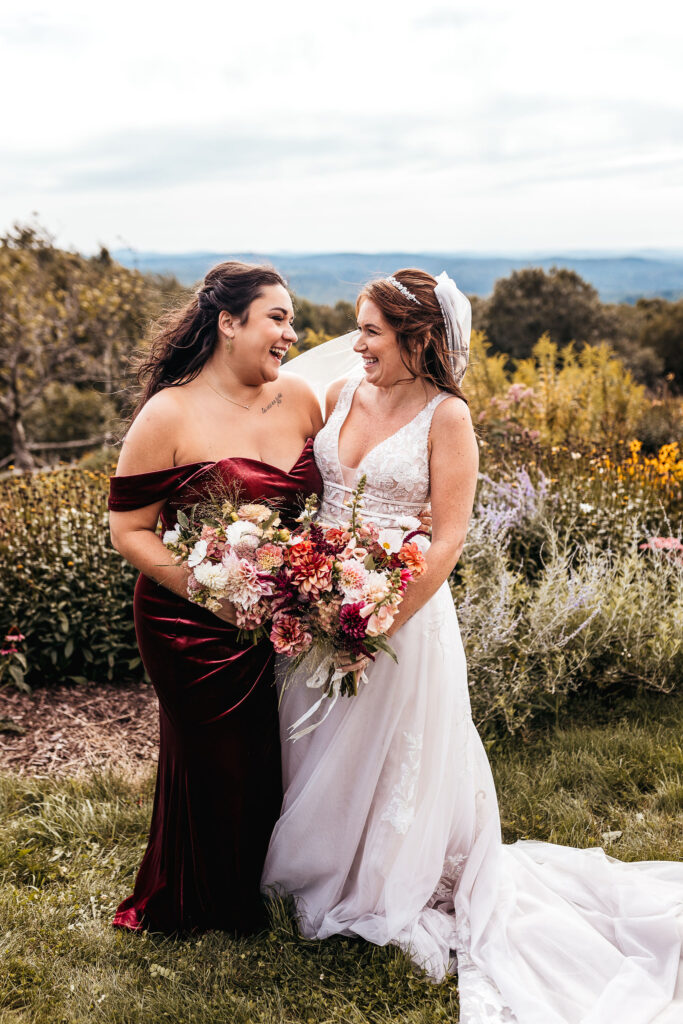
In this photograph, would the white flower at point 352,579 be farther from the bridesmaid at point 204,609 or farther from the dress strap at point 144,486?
the dress strap at point 144,486

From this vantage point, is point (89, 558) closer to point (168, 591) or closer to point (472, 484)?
point (168, 591)

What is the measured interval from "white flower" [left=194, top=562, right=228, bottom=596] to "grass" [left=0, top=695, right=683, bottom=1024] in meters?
1.39

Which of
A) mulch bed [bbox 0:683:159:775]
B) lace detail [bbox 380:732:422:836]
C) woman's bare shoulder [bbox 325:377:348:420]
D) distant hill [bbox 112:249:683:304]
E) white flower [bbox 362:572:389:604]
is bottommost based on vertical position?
mulch bed [bbox 0:683:159:775]

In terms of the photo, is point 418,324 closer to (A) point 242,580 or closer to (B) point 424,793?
(A) point 242,580

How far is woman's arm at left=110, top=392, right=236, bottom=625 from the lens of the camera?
9.09 ft

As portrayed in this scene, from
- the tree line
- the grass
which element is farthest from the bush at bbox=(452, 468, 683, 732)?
the tree line

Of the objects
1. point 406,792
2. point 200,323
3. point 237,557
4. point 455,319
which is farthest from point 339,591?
point 200,323

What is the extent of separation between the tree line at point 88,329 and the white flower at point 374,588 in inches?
323

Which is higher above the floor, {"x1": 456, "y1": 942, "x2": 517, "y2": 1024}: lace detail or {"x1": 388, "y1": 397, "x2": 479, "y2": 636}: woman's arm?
{"x1": 388, "y1": 397, "x2": 479, "y2": 636}: woman's arm

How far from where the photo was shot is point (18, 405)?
14.5m

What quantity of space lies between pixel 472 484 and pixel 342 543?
2.00 ft

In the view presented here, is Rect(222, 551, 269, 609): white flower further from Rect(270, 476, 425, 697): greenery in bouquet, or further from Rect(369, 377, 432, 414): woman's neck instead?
Rect(369, 377, 432, 414): woman's neck

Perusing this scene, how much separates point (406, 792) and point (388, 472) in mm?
1148

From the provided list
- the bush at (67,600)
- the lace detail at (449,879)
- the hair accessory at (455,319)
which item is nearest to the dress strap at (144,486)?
the hair accessory at (455,319)
